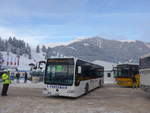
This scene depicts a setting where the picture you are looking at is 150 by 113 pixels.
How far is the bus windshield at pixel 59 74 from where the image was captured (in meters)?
12.8

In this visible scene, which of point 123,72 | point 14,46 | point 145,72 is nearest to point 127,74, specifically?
point 123,72

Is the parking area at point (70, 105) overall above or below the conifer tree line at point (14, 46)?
below

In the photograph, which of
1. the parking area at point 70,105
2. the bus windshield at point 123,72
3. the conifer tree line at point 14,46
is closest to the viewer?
the parking area at point 70,105

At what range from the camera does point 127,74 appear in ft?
77.6

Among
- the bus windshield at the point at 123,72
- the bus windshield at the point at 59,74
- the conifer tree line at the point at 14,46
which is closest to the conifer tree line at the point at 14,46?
the conifer tree line at the point at 14,46

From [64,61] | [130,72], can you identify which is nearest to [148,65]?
[64,61]

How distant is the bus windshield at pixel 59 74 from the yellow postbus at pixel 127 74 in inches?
493

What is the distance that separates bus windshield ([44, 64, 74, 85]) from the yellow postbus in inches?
493

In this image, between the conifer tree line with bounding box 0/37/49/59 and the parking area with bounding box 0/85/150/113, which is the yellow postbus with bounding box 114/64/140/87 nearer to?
the parking area with bounding box 0/85/150/113

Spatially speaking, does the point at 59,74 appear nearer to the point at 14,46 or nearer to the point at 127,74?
the point at 127,74

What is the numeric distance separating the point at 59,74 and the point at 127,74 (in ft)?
43.2

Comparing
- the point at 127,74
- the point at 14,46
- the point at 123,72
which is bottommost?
the point at 127,74

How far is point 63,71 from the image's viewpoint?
13.1m

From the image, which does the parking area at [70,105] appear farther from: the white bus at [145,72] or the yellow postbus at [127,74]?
the yellow postbus at [127,74]
